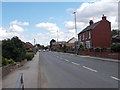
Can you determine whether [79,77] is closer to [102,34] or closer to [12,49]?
[12,49]

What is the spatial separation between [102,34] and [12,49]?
4080 cm

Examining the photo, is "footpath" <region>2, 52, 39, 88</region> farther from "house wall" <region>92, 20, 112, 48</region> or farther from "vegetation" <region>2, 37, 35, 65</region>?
"house wall" <region>92, 20, 112, 48</region>

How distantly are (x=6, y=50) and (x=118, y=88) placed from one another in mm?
13036

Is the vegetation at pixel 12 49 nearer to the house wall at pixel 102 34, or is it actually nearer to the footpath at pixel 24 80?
the footpath at pixel 24 80

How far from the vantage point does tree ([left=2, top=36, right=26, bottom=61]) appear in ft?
63.0

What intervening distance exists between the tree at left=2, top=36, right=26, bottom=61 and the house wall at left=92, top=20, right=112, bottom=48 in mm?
38199

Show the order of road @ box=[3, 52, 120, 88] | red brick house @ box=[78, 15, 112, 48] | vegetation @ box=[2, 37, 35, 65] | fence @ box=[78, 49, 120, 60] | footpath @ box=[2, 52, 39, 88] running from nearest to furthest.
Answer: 1. footpath @ box=[2, 52, 39, 88]
2. road @ box=[3, 52, 120, 88]
3. vegetation @ box=[2, 37, 35, 65]
4. fence @ box=[78, 49, 120, 60]
5. red brick house @ box=[78, 15, 112, 48]

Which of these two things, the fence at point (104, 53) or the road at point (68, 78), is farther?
the fence at point (104, 53)

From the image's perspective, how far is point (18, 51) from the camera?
19844 mm

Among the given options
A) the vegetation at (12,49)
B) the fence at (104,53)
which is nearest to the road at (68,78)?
the vegetation at (12,49)

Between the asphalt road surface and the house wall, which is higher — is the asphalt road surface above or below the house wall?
below

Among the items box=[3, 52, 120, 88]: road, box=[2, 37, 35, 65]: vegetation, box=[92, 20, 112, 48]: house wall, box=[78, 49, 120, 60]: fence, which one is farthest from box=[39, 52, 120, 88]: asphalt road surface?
box=[92, 20, 112, 48]: house wall

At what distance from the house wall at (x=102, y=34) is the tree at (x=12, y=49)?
125 ft

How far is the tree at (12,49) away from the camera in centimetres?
1920
